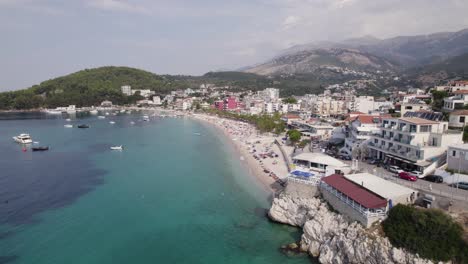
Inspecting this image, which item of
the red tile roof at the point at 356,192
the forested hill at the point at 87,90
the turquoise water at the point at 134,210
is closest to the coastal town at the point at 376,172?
the red tile roof at the point at 356,192

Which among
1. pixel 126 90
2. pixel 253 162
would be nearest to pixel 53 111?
pixel 126 90

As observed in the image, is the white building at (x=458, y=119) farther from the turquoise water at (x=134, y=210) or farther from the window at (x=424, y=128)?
the turquoise water at (x=134, y=210)

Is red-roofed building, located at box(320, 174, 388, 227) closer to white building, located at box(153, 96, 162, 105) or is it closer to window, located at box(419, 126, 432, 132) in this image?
window, located at box(419, 126, 432, 132)

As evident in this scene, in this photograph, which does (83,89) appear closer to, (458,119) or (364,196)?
(458,119)

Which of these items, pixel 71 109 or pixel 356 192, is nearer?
pixel 356 192

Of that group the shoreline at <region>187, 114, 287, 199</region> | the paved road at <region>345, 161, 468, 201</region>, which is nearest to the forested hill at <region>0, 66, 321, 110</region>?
the shoreline at <region>187, 114, 287, 199</region>

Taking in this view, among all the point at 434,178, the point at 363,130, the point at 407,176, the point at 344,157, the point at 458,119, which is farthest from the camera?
the point at 363,130
